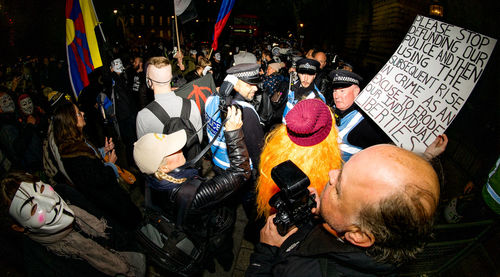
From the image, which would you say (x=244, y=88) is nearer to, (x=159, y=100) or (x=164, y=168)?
(x=159, y=100)

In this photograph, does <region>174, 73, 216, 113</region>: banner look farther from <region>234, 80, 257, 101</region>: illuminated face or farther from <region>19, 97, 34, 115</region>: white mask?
<region>19, 97, 34, 115</region>: white mask

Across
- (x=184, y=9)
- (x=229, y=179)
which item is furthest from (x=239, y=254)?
(x=184, y=9)

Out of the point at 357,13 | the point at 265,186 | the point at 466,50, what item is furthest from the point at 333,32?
the point at 265,186

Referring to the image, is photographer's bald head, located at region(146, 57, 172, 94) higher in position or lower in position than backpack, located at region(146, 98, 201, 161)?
higher

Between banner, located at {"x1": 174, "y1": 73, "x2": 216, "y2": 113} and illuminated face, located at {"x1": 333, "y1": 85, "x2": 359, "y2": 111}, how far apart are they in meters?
2.26

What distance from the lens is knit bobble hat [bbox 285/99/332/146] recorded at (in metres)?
1.73

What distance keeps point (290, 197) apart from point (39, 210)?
190 centimetres

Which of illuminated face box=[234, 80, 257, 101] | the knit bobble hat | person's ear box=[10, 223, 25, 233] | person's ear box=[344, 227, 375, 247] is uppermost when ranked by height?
the knit bobble hat

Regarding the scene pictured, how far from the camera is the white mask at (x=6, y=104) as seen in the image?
3492 millimetres

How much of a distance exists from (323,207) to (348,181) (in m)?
0.26

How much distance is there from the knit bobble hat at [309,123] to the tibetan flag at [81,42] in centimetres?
297

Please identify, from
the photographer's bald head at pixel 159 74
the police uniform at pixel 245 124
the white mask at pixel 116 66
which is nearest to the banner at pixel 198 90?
the photographer's bald head at pixel 159 74

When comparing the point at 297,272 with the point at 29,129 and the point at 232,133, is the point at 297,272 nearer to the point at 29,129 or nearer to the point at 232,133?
the point at 232,133

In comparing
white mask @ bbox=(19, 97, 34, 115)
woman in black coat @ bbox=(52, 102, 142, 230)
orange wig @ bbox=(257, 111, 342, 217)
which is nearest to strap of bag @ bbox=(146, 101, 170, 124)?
woman in black coat @ bbox=(52, 102, 142, 230)
